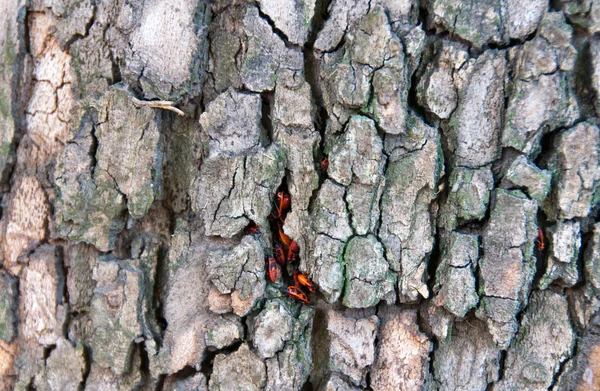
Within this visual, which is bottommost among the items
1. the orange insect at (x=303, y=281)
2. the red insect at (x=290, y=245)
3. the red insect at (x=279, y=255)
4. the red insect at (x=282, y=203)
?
the orange insect at (x=303, y=281)

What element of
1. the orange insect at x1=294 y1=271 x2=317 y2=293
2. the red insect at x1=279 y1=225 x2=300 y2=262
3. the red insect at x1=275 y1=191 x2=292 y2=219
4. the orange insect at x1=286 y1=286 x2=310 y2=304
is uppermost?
the red insect at x1=275 y1=191 x2=292 y2=219

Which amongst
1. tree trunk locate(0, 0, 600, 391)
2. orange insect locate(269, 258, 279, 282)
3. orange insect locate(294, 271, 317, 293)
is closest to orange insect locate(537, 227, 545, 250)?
tree trunk locate(0, 0, 600, 391)

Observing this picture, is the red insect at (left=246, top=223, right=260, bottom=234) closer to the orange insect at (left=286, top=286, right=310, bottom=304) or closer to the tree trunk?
the tree trunk

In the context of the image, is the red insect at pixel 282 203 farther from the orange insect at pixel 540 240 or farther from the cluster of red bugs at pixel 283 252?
the orange insect at pixel 540 240

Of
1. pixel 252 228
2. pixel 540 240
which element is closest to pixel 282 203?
pixel 252 228

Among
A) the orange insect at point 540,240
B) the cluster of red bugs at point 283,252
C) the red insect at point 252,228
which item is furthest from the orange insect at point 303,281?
the orange insect at point 540,240

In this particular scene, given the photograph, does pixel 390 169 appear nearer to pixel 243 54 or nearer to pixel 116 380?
pixel 243 54

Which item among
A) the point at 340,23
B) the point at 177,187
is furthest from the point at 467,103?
the point at 177,187
